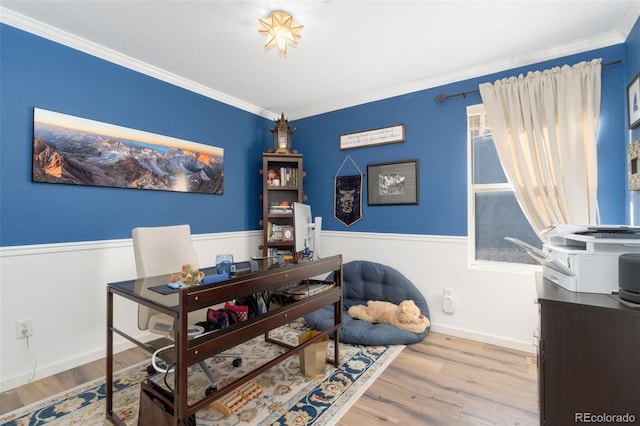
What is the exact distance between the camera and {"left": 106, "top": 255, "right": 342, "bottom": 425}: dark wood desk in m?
1.21

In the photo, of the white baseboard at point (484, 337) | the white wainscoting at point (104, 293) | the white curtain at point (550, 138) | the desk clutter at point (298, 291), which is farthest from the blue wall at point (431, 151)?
the desk clutter at point (298, 291)

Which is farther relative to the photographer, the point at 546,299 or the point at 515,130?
the point at 515,130

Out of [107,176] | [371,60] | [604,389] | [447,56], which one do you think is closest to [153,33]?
[107,176]

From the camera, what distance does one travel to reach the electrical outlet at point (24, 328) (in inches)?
77.4

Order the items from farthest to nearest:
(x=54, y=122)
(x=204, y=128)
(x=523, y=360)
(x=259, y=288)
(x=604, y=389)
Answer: (x=204, y=128) < (x=523, y=360) < (x=54, y=122) < (x=259, y=288) < (x=604, y=389)

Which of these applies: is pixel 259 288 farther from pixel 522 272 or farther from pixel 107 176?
pixel 522 272

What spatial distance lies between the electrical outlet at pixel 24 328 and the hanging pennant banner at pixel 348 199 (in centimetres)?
280

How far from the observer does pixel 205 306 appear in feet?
4.26

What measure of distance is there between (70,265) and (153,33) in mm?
1861

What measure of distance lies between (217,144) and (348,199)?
163 cm

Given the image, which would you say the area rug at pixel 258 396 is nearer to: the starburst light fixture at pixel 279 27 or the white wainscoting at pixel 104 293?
the white wainscoting at pixel 104 293

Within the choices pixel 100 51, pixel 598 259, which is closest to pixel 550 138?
pixel 598 259

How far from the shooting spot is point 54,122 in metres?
2.12

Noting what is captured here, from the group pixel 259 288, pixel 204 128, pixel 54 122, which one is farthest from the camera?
pixel 204 128
